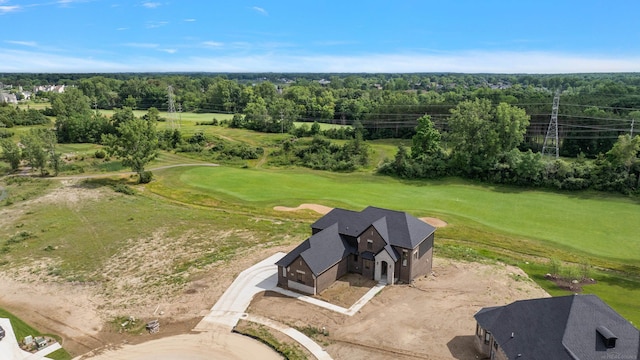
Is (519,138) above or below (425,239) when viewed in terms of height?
above

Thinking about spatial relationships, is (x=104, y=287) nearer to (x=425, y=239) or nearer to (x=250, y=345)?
(x=250, y=345)

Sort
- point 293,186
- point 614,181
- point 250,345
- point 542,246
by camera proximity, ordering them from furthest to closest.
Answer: point 293,186
point 614,181
point 542,246
point 250,345

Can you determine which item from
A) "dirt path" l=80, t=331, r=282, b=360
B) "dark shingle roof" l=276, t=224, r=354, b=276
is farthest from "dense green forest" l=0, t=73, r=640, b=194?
"dirt path" l=80, t=331, r=282, b=360

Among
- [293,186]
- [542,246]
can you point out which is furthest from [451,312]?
[293,186]

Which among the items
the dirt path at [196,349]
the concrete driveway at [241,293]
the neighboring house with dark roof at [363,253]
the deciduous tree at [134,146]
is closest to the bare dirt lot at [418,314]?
the concrete driveway at [241,293]

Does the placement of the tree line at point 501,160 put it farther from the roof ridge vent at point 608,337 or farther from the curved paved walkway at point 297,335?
the curved paved walkway at point 297,335

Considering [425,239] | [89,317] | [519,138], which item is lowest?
[89,317]

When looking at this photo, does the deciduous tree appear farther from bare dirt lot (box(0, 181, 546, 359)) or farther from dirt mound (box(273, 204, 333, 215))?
bare dirt lot (box(0, 181, 546, 359))
